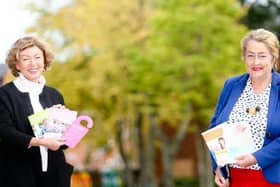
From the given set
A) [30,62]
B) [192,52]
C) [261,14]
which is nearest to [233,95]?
[30,62]

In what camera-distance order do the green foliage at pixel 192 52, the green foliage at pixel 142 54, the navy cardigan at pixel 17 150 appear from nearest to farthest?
the navy cardigan at pixel 17 150 → the green foliage at pixel 192 52 → the green foliage at pixel 142 54

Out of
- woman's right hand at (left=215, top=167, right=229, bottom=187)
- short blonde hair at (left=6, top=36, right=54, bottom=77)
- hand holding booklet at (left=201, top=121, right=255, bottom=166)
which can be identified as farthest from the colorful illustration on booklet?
woman's right hand at (left=215, top=167, right=229, bottom=187)

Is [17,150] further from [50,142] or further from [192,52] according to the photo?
[192,52]

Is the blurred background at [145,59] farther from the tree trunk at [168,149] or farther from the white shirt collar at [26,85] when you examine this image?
the white shirt collar at [26,85]

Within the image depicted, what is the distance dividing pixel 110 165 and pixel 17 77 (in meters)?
34.2

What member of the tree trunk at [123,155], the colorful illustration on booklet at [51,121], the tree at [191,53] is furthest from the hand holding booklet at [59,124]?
the tree trunk at [123,155]

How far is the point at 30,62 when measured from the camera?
4.70 m

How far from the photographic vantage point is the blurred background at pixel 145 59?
22.3 meters

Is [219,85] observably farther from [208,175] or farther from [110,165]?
[110,165]

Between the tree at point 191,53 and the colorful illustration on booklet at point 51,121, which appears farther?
the tree at point 191,53

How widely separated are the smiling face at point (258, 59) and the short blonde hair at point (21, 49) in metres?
1.21

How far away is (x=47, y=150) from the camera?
4680 mm

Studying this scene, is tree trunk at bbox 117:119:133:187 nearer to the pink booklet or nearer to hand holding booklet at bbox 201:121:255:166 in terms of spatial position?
the pink booklet

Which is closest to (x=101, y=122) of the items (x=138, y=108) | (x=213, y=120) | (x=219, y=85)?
(x=138, y=108)
